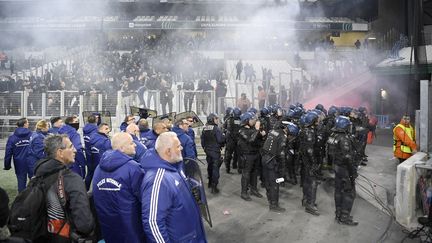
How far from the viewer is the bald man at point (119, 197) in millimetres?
2992

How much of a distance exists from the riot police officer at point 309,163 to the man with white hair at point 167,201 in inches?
142

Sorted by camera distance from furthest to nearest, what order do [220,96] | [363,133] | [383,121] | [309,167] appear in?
[383,121], [220,96], [363,133], [309,167]

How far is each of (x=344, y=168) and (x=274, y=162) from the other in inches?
45.7

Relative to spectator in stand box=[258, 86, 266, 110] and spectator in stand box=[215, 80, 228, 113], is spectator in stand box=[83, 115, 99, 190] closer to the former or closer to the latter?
spectator in stand box=[215, 80, 228, 113]

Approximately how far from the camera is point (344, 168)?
5.59 metres

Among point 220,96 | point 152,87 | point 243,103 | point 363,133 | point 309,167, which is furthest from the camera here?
point 220,96

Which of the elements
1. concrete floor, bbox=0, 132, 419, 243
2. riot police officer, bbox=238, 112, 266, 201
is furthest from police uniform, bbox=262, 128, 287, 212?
riot police officer, bbox=238, 112, 266, 201

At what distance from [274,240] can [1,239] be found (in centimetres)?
384

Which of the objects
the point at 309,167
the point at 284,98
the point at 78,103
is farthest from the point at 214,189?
the point at 284,98

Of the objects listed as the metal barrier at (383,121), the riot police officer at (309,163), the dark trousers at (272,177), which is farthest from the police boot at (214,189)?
the metal barrier at (383,121)

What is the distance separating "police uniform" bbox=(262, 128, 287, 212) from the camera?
629 centimetres

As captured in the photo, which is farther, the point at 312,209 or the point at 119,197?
the point at 312,209

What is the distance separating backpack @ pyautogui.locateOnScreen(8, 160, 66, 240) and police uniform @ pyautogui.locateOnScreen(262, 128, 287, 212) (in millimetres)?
4072

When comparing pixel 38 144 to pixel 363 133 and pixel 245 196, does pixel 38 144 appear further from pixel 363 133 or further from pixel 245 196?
pixel 363 133
